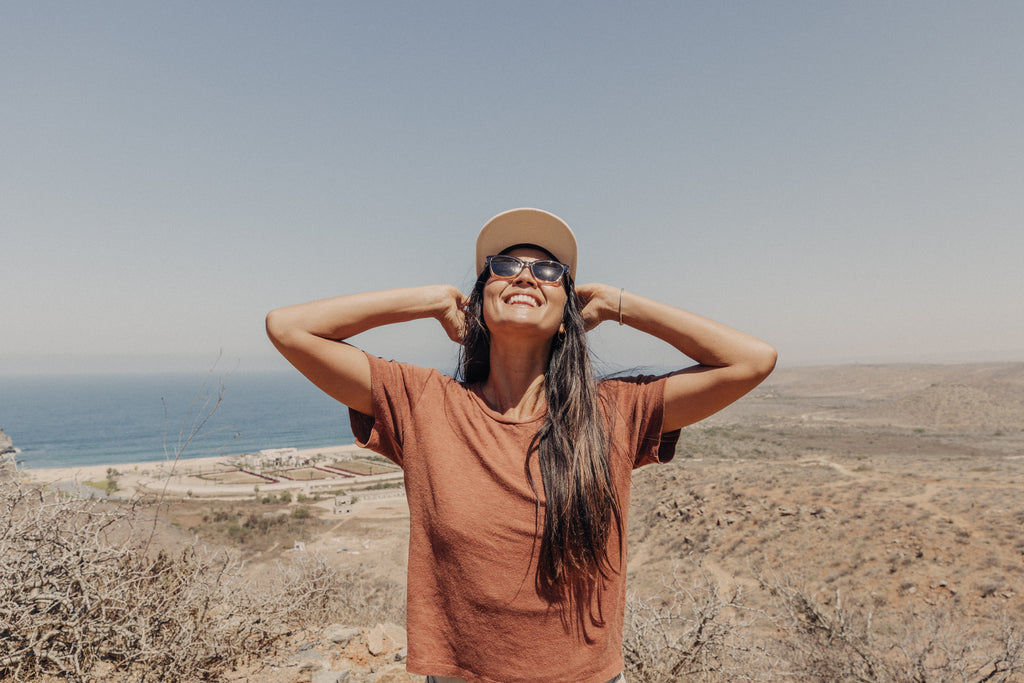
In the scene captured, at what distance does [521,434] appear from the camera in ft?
4.76

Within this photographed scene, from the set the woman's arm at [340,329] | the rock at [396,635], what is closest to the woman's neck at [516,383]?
the woman's arm at [340,329]

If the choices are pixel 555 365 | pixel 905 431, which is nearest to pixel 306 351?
pixel 555 365

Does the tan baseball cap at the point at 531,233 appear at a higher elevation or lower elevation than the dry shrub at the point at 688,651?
higher

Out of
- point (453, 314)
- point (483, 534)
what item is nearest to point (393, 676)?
point (483, 534)

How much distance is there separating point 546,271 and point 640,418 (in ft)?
1.65

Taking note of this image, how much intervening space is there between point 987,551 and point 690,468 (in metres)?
10.8

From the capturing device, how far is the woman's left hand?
5.19ft

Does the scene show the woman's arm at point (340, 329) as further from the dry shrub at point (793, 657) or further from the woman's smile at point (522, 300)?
the dry shrub at point (793, 657)

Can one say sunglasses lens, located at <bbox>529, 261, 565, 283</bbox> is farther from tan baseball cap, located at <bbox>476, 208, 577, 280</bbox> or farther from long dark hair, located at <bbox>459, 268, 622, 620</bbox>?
long dark hair, located at <bbox>459, 268, 622, 620</bbox>

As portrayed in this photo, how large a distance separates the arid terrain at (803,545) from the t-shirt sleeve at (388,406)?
10.3ft

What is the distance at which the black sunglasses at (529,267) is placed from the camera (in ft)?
5.09

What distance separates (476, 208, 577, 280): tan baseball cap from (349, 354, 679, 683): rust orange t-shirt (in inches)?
19.1

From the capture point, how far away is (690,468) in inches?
802

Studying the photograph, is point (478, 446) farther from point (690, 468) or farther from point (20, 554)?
point (690, 468)
